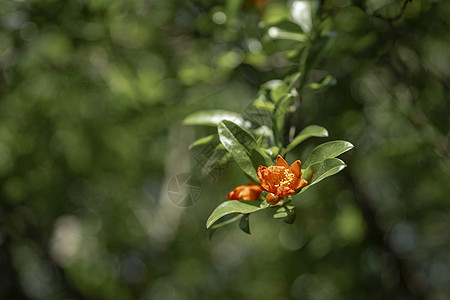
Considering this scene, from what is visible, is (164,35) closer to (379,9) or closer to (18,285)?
(379,9)

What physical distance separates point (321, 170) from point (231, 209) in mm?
168

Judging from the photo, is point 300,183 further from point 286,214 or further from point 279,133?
point 279,133

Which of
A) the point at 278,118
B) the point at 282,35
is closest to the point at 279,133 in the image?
the point at 278,118

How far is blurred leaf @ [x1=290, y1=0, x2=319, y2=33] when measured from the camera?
1.20 m

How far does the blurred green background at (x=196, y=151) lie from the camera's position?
5.64 ft

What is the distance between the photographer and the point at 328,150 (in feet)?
2.61

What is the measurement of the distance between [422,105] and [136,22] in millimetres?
1330

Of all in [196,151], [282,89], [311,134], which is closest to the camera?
[311,134]

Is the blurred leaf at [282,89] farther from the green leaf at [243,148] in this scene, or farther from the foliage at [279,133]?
the green leaf at [243,148]

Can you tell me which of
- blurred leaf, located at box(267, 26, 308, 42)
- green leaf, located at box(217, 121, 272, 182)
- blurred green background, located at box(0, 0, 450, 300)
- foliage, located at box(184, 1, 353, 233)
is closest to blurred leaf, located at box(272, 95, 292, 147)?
foliage, located at box(184, 1, 353, 233)

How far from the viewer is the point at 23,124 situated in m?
2.64

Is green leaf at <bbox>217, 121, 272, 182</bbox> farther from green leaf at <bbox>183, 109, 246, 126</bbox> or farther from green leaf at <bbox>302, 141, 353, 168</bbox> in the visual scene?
green leaf at <bbox>183, 109, 246, 126</bbox>

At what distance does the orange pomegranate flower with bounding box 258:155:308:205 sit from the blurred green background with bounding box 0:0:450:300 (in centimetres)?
38

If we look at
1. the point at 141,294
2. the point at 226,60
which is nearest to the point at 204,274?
the point at 141,294
